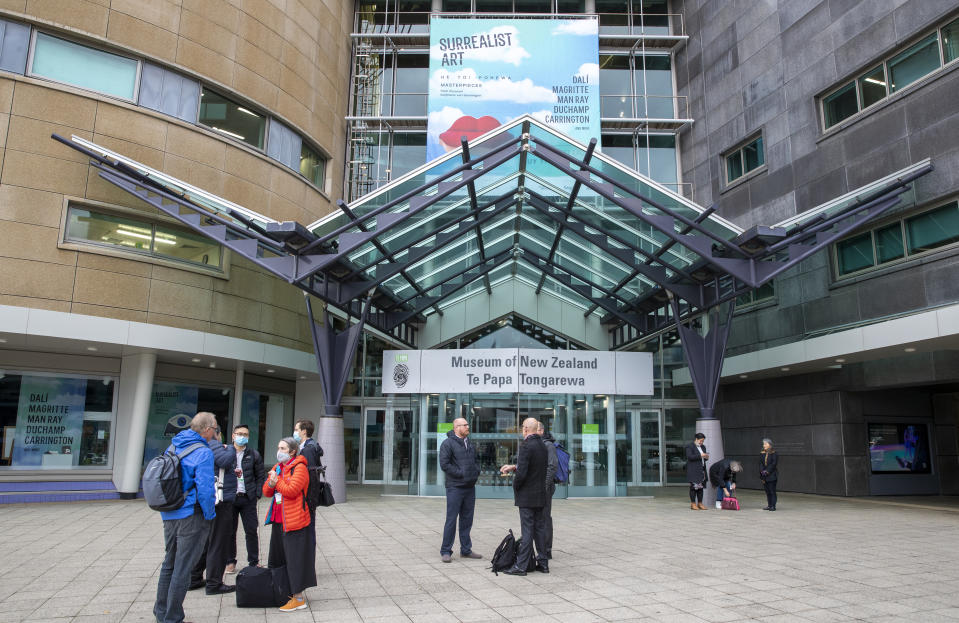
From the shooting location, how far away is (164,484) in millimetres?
4938

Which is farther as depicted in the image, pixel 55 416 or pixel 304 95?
pixel 304 95

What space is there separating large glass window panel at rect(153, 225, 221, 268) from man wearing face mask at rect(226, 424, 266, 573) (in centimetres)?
1011

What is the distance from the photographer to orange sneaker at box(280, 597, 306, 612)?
5707 mm

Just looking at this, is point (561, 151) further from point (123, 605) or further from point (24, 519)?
point (24, 519)

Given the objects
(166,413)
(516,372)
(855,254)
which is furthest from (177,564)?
(855,254)

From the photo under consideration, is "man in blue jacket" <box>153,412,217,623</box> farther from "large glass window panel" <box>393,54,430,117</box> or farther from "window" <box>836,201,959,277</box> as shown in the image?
"large glass window panel" <box>393,54,430,117</box>

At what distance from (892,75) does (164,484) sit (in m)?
17.1

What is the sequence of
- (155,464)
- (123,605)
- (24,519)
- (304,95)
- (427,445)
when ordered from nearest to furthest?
(155,464) < (123,605) < (24,519) < (427,445) < (304,95)

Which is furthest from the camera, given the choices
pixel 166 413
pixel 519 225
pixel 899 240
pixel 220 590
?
pixel 166 413

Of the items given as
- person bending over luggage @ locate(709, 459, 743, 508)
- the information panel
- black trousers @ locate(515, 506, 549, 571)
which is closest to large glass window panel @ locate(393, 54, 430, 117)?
the information panel

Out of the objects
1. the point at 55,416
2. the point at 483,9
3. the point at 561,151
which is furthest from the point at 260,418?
the point at 483,9

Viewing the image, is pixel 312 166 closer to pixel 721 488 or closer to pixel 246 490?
pixel 721 488

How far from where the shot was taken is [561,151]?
1240cm

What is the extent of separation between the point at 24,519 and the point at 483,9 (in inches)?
947
